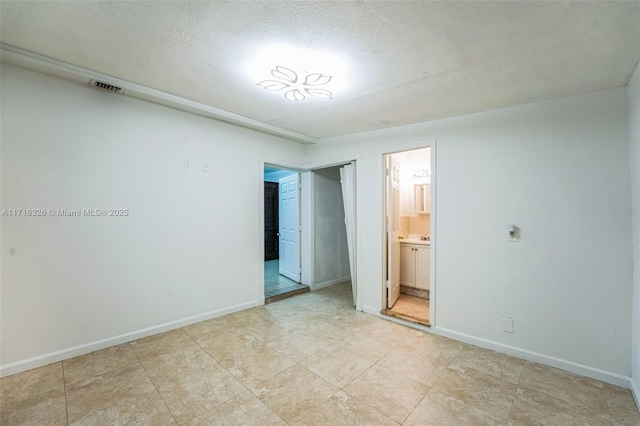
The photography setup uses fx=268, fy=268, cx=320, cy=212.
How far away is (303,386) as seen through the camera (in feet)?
7.02

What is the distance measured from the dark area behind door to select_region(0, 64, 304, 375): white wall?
12.1ft

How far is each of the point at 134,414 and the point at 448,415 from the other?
2157mm

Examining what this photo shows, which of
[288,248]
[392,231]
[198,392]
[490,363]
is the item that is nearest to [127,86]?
[198,392]

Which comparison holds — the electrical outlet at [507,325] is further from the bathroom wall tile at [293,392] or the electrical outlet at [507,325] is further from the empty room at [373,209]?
the bathroom wall tile at [293,392]

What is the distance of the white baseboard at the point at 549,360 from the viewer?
2.18 meters

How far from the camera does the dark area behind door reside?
7480 mm

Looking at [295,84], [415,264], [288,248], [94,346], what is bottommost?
[94,346]

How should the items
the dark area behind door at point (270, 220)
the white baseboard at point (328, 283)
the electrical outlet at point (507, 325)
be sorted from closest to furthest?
the electrical outlet at point (507, 325), the white baseboard at point (328, 283), the dark area behind door at point (270, 220)

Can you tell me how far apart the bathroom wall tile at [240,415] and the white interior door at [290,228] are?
117 inches

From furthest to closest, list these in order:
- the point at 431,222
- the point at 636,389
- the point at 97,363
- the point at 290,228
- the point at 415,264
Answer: the point at 290,228, the point at 415,264, the point at 431,222, the point at 97,363, the point at 636,389

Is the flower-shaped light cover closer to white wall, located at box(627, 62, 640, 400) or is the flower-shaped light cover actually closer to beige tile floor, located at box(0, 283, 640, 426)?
white wall, located at box(627, 62, 640, 400)

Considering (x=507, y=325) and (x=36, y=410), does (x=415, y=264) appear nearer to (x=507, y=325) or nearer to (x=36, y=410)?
(x=507, y=325)

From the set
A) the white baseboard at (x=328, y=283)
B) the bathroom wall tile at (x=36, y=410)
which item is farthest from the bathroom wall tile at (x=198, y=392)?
the white baseboard at (x=328, y=283)

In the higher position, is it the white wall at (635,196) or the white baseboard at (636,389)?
the white wall at (635,196)
